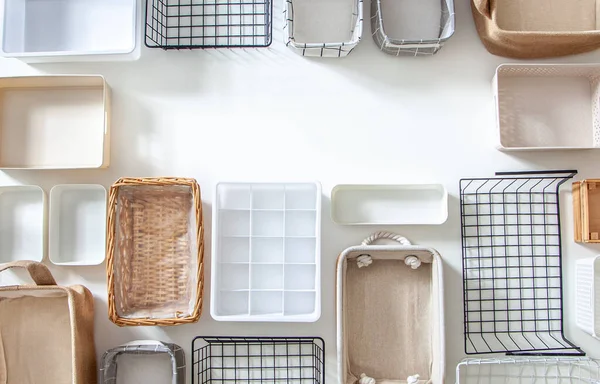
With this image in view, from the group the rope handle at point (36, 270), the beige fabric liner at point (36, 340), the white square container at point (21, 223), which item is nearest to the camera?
the rope handle at point (36, 270)

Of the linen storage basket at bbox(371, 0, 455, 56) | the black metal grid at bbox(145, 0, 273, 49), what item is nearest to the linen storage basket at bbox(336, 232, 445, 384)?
the linen storage basket at bbox(371, 0, 455, 56)

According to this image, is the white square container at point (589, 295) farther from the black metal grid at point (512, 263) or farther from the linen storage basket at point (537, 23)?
the linen storage basket at point (537, 23)

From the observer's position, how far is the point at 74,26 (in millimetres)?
2125

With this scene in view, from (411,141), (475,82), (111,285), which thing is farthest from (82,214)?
(475,82)

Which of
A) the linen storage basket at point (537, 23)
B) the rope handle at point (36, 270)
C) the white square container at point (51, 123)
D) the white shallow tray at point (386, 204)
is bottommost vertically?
the rope handle at point (36, 270)

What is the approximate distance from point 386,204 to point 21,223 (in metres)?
1.42

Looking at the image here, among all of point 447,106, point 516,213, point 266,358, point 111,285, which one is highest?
point 447,106

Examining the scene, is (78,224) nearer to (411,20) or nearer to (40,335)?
(40,335)

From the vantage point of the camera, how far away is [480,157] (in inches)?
80.5

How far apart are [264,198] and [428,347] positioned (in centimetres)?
83

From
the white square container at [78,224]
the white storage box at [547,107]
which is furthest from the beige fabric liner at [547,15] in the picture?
the white square container at [78,224]

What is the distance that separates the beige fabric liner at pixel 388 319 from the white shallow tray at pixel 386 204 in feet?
0.56

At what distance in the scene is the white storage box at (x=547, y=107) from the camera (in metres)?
2.03

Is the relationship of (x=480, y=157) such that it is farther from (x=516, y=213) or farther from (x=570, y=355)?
(x=570, y=355)
